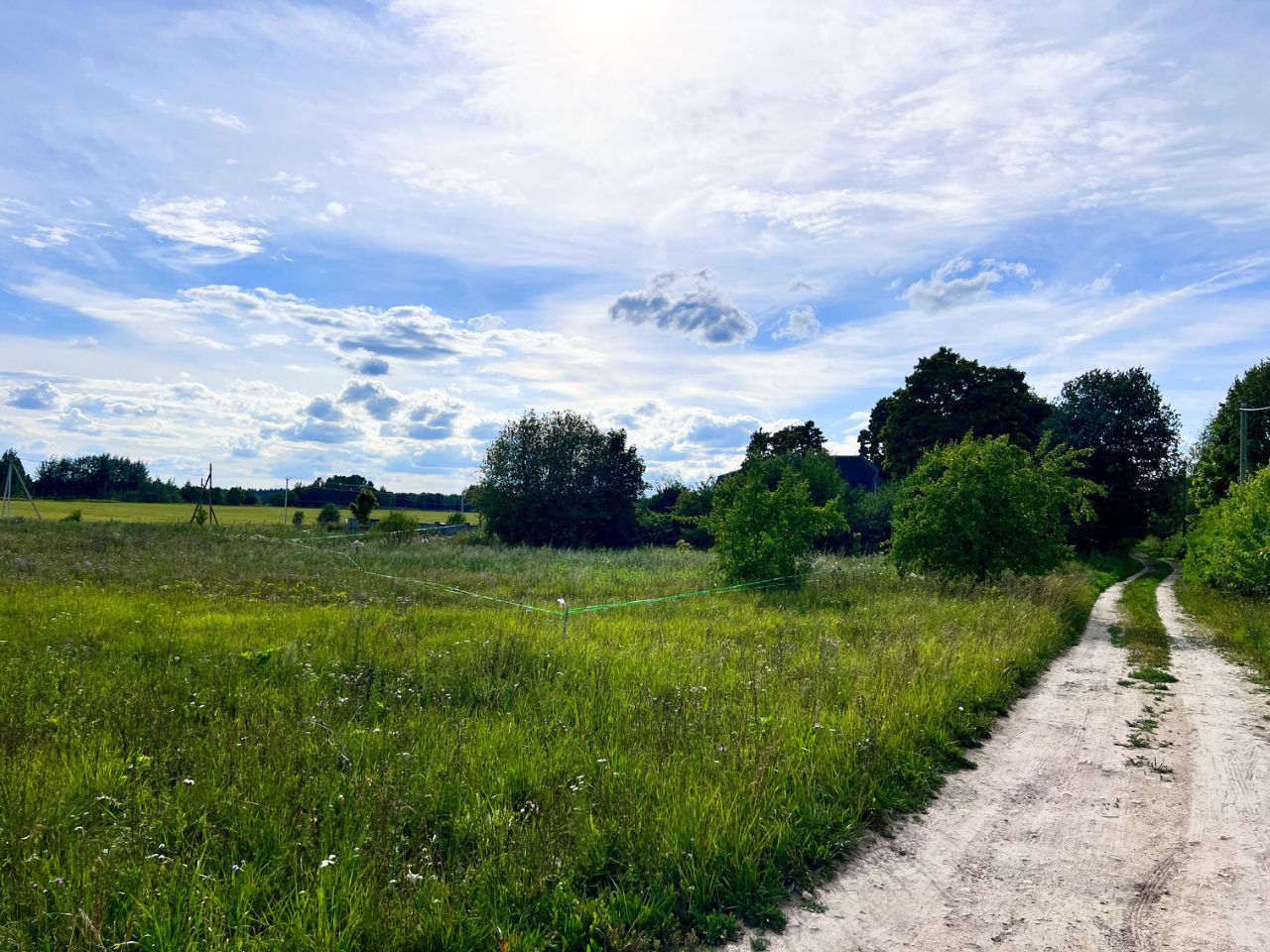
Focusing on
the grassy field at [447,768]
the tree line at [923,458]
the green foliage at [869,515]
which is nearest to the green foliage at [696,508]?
the tree line at [923,458]

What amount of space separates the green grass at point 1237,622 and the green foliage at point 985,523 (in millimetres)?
3420

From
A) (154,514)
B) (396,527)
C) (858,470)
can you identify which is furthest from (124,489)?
(858,470)

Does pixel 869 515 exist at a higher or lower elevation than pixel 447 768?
higher

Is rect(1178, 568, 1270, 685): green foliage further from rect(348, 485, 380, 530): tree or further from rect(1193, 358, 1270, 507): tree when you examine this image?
rect(348, 485, 380, 530): tree

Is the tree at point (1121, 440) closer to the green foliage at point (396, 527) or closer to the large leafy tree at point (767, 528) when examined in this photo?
the large leafy tree at point (767, 528)

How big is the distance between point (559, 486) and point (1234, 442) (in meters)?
36.1

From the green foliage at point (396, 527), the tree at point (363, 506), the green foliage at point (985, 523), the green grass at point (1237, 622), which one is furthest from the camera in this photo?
the tree at point (363, 506)

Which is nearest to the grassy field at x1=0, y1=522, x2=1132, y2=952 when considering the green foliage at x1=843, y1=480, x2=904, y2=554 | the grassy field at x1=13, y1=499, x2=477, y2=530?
the green foliage at x1=843, y1=480, x2=904, y2=554

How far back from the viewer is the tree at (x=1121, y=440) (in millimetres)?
44781

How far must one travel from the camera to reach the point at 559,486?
49.2m

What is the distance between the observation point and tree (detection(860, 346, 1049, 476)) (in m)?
42.7

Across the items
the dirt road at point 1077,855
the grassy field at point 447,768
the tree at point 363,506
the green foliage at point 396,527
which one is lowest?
the dirt road at point 1077,855

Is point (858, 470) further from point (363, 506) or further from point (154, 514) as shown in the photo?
point (154, 514)

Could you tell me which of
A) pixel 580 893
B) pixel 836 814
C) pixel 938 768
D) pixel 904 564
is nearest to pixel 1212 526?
pixel 904 564
